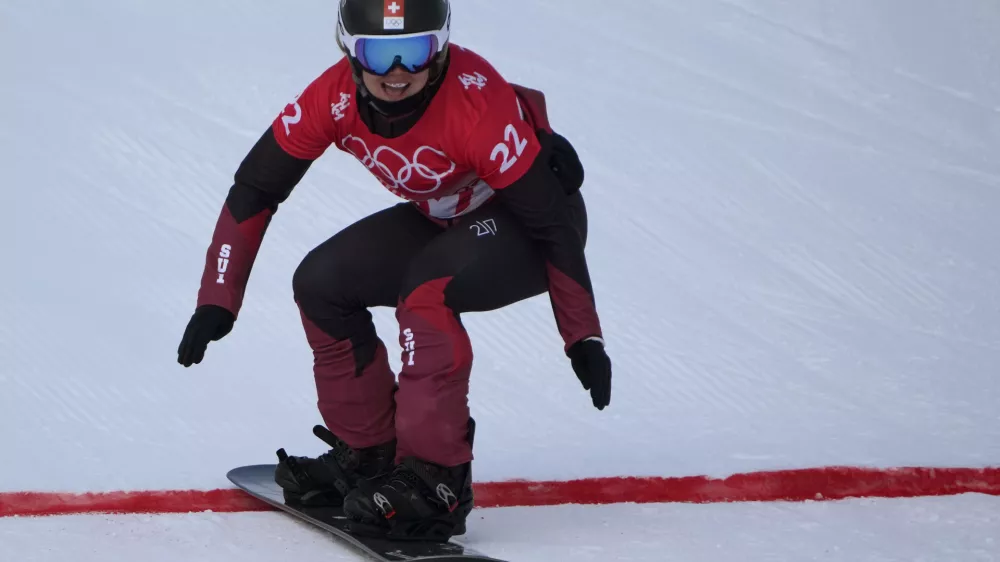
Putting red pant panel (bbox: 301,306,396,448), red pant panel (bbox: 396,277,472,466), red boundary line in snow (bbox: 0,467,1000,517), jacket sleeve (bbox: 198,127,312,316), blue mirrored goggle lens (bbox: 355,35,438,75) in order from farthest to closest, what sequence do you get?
red boundary line in snow (bbox: 0,467,1000,517), red pant panel (bbox: 301,306,396,448), jacket sleeve (bbox: 198,127,312,316), red pant panel (bbox: 396,277,472,466), blue mirrored goggle lens (bbox: 355,35,438,75)

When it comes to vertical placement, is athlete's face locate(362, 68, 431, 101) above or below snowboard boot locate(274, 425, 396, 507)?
above

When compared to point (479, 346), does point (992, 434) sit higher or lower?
lower

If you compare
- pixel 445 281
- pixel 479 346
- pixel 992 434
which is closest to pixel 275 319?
pixel 479 346

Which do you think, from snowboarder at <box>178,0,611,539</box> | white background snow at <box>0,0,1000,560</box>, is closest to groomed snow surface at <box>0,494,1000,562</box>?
white background snow at <box>0,0,1000,560</box>

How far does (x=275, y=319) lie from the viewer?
15.4 ft

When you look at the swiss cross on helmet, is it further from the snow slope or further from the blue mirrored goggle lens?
the snow slope

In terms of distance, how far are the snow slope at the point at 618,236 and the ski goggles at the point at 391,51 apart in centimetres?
125

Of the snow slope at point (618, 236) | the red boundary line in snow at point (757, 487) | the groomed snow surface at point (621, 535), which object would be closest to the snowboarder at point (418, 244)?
the groomed snow surface at point (621, 535)

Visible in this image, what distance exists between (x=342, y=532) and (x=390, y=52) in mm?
987

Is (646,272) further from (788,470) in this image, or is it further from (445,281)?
(445,281)

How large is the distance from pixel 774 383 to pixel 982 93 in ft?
12.1

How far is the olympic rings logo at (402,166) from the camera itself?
8.70ft

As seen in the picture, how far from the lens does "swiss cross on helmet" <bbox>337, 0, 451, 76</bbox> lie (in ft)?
8.27

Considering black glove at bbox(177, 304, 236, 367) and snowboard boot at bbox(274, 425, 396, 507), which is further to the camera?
snowboard boot at bbox(274, 425, 396, 507)
